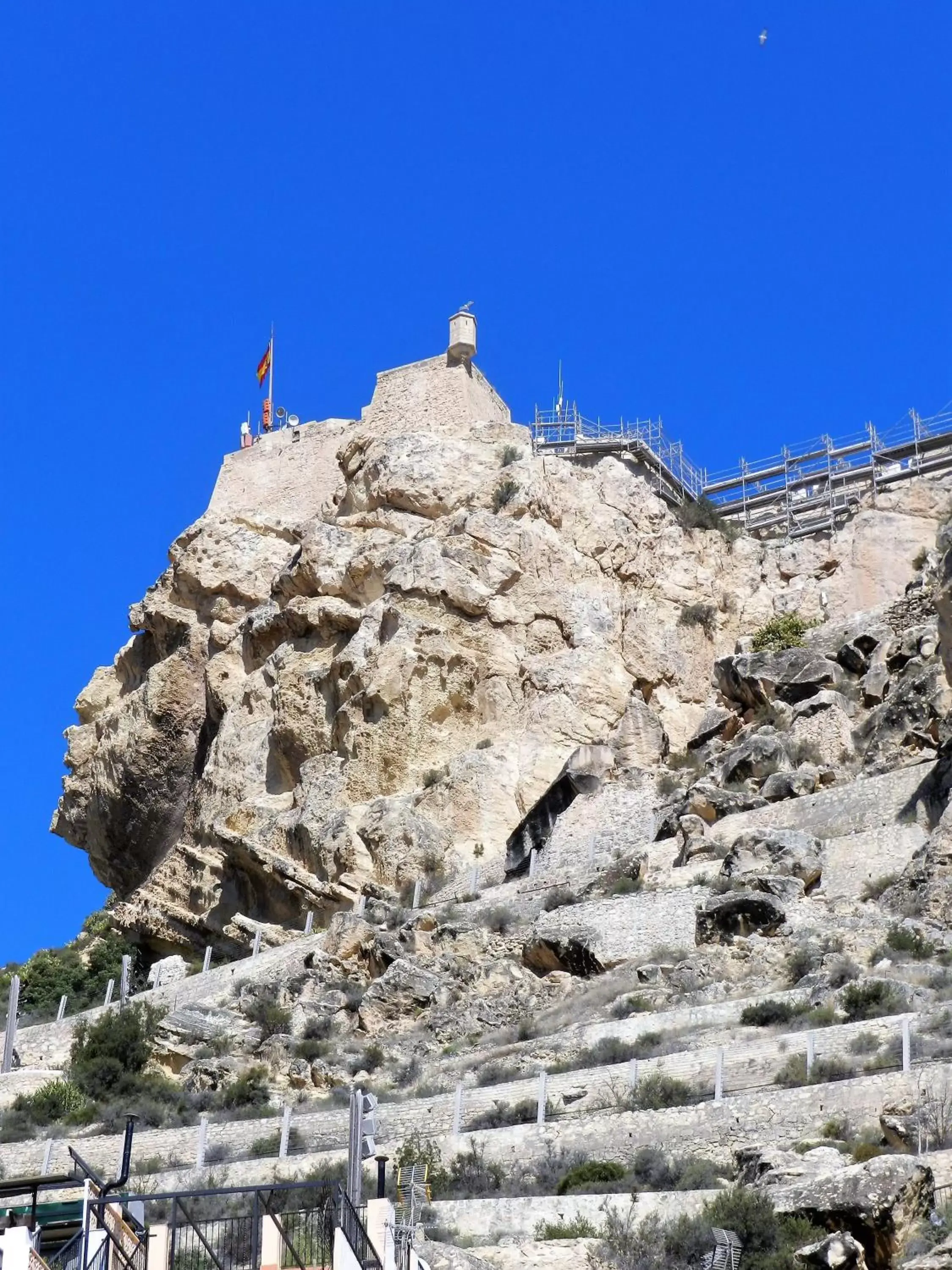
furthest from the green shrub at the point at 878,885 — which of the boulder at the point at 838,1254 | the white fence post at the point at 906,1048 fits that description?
the boulder at the point at 838,1254

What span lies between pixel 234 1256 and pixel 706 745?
82.2ft

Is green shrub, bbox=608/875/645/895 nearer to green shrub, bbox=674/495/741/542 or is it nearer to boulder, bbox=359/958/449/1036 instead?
boulder, bbox=359/958/449/1036

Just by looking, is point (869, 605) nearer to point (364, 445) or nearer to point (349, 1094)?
point (364, 445)

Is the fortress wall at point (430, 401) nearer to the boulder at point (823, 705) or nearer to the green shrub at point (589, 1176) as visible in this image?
the boulder at point (823, 705)

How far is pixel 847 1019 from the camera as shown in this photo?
26.3 metres

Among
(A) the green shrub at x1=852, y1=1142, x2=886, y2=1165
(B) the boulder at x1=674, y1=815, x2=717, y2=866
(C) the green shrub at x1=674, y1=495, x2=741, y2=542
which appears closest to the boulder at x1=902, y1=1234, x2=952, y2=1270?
(A) the green shrub at x1=852, y1=1142, x2=886, y2=1165

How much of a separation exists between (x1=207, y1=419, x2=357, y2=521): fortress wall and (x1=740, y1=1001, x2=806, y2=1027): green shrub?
30.3m

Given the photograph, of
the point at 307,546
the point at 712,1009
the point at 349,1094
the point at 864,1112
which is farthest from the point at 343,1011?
the point at 307,546

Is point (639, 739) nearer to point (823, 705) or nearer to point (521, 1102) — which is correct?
point (823, 705)

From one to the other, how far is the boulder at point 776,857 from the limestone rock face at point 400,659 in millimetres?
5556

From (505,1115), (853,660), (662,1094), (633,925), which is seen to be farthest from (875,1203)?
(853,660)

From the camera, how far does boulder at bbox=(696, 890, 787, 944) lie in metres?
31.5

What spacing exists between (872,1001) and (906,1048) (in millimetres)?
3242

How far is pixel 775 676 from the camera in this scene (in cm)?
4362
